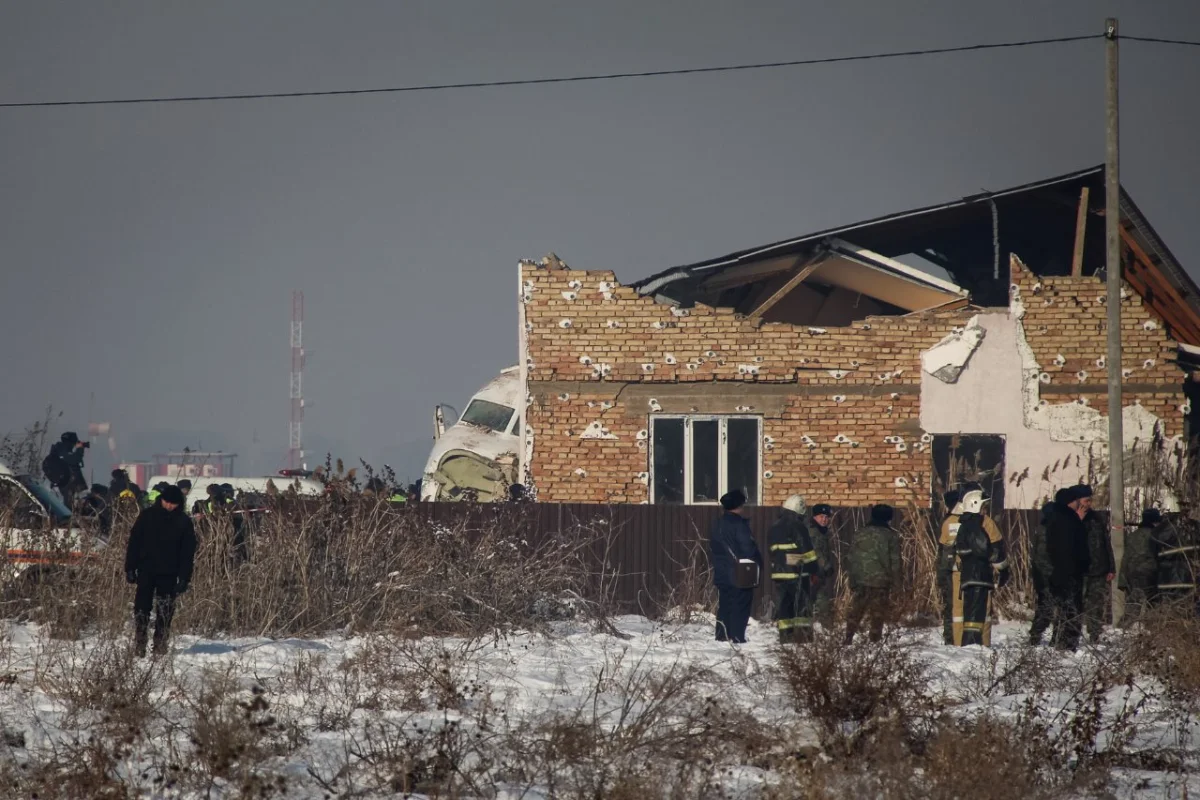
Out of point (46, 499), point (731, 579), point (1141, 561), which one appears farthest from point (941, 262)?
point (46, 499)

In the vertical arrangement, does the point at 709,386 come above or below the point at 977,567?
above

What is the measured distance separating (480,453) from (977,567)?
37.1ft

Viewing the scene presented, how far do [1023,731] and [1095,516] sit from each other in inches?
246

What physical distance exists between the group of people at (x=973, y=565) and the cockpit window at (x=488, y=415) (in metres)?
10.1

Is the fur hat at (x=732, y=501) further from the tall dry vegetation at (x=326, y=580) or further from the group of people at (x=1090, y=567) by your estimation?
the group of people at (x=1090, y=567)

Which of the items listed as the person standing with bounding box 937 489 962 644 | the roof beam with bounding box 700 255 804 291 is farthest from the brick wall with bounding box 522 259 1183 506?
the person standing with bounding box 937 489 962 644

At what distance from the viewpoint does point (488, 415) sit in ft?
79.9

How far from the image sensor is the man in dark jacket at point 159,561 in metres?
11.4

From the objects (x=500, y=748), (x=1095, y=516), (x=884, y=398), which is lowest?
(x=500, y=748)

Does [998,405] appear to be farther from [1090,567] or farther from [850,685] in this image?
[850,685]

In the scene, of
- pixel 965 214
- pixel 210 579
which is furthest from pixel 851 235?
pixel 210 579

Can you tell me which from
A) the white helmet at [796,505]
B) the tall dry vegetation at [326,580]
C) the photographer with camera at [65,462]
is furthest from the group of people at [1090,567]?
the photographer with camera at [65,462]

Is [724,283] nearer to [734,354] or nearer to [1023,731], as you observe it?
[734,354]

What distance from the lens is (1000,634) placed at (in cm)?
1489
